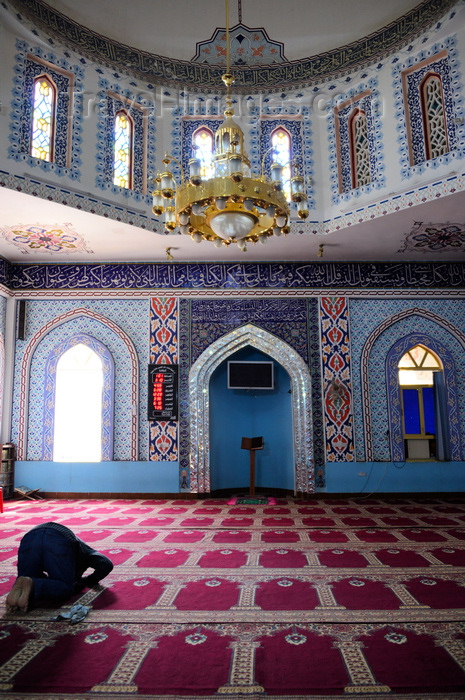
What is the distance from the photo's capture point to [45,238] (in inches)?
263

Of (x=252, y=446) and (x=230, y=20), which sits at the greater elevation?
(x=230, y=20)

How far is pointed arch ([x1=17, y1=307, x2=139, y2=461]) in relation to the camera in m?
7.29

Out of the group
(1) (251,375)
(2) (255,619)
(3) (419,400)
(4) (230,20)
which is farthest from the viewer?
(1) (251,375)

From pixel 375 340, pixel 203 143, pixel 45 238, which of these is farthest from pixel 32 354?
pixel 375 340

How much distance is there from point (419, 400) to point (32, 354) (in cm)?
564

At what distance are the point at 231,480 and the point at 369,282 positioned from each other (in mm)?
3719

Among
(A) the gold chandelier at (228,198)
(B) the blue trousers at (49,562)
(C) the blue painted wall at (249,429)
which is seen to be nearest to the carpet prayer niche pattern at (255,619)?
(B) the blue trousers at (49,562)

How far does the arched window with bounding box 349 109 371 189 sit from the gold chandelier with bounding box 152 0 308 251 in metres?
2.65

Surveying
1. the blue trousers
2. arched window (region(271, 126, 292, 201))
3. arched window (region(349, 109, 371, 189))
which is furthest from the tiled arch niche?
the blue trousers

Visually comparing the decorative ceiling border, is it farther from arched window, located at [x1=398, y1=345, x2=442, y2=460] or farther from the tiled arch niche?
arched window, located at [x1=398, y1=345, x2=442, y2=460]

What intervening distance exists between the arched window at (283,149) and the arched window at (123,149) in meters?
1.84

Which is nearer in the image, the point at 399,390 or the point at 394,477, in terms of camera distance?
the point at 394,477

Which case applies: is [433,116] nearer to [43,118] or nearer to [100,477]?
[43,118]

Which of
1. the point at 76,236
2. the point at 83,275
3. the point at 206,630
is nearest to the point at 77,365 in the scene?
the point at 83,275
